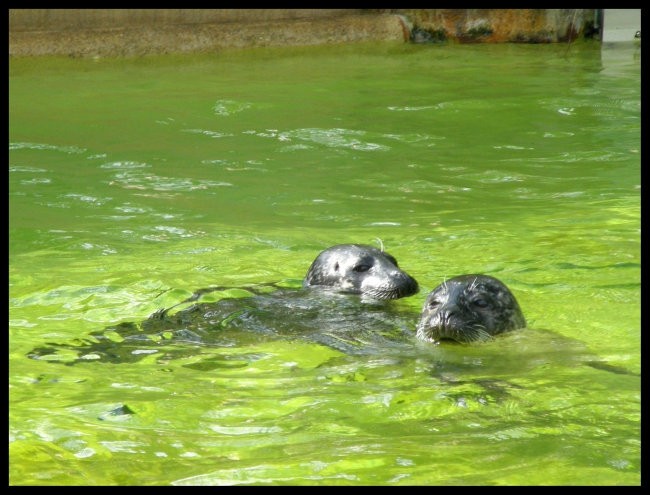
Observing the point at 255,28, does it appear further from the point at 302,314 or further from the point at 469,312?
the point at 469,312

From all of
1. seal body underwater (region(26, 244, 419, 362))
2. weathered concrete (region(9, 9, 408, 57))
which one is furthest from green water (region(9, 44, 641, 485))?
weathered concrete (region(9, 9, 408, 57))

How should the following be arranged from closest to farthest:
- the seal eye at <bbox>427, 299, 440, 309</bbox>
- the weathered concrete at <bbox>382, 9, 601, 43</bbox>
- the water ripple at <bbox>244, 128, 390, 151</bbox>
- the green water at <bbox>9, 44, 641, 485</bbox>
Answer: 1. the green water at <bbox>9, 44, 641, 485</bbox>
2. the seal eye at <bbox>427, 299, 440, 309</bbox>
3. the water ripple at <bbox>244, 128, 390, 151</bbox>
4. the weathered concrete at <bbox>382, 9, 601, 43</bbox>

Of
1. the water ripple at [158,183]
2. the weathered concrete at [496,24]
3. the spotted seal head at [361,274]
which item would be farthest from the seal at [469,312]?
the weathered concrete at [496,24]

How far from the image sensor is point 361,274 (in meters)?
7.23

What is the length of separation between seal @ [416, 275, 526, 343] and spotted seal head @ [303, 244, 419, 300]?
61 cm

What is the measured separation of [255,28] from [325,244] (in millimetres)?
9326

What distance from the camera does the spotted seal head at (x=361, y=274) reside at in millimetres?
7078

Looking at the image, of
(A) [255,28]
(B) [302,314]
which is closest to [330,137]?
(B) [302,314]

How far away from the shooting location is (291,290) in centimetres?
727

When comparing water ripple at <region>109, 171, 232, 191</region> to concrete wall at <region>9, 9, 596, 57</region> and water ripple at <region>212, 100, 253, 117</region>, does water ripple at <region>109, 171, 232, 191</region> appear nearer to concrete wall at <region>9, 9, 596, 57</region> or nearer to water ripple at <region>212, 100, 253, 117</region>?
water ripple at <region>212, 100, 253, 117</region>

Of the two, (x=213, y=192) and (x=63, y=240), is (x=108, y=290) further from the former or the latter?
(x=213, y=192)

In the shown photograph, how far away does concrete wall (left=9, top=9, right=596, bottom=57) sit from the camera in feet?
53.0

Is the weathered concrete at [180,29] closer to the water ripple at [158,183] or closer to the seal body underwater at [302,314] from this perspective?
the water ripple at [158,183]
